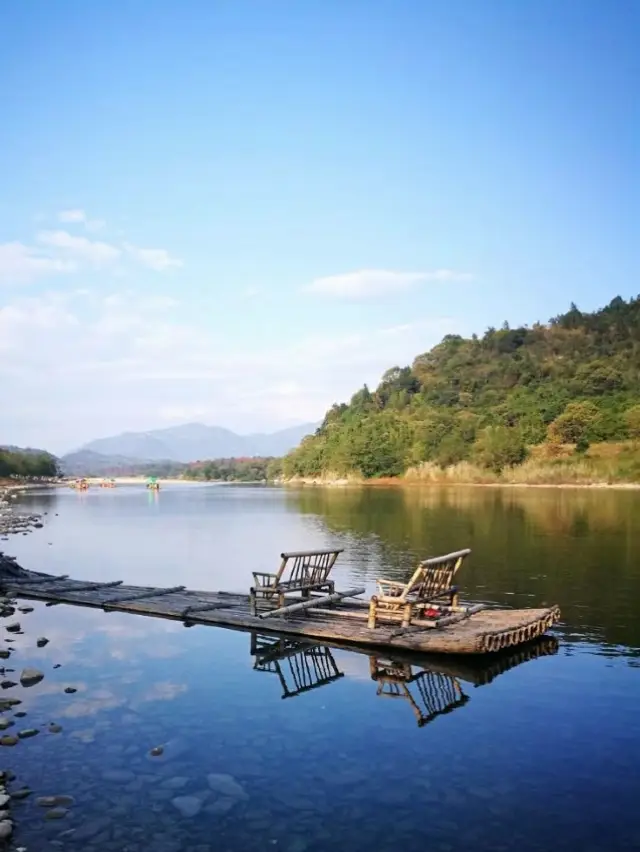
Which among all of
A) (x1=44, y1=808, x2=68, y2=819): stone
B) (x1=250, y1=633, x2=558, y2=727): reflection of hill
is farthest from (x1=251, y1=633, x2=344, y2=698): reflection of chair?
(x1=44, y1=808, x2=68, y2=819): stone

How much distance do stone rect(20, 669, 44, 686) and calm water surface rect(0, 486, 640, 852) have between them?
0.72 ft

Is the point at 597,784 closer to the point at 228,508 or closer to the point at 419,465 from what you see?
the point at 228,508

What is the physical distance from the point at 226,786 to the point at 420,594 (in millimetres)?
11439

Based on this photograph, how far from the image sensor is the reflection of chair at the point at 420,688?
17.4 metres

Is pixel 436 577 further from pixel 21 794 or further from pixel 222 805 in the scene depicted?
pixel 21 794

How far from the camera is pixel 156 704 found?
58.2ft

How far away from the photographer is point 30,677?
1938 cm

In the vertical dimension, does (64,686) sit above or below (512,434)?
below

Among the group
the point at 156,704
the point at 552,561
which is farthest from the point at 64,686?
the point at 552,561

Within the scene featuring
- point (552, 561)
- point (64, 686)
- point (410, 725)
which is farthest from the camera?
point (552, 561)

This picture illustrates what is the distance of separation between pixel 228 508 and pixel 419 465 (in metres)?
81.7

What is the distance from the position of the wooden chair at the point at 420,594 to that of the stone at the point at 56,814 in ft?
39.7

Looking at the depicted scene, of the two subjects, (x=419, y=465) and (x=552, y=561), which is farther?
(x=419, y=465)

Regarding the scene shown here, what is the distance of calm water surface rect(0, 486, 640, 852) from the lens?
11.6 metres
